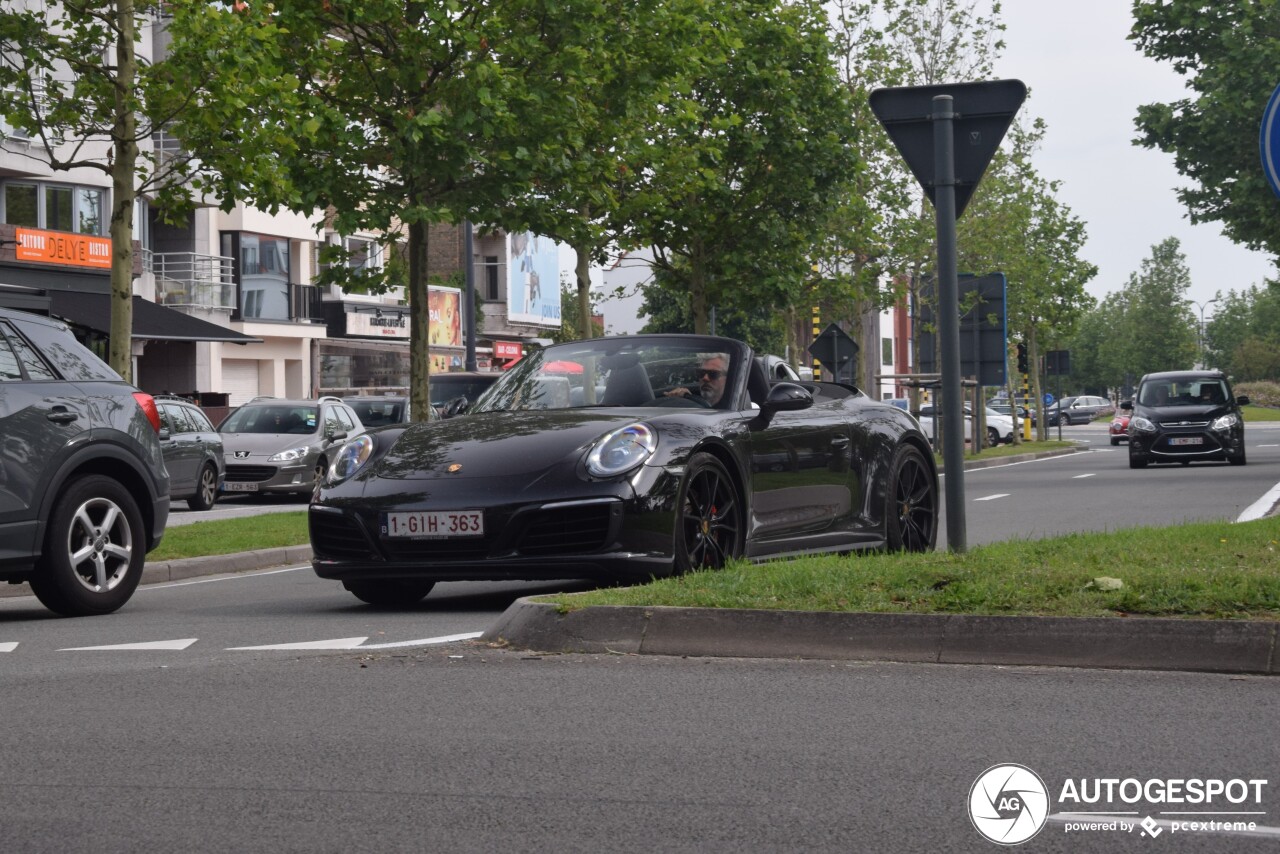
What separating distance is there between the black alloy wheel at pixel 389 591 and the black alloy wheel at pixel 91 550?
4.26 feet

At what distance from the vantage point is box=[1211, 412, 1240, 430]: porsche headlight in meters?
32.3

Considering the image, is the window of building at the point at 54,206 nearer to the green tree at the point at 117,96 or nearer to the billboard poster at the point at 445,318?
the green tree at the point at 117,96

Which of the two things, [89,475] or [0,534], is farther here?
[89,475]

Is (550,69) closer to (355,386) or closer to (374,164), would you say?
(374,164)

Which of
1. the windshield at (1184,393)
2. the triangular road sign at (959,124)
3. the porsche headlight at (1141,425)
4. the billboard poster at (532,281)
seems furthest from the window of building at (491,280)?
the triangular road sign at (959,124)

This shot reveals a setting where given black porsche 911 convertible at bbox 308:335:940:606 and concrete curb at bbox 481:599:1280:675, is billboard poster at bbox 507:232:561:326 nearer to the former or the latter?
black porsche 911 convertible at bbox 308:335:940:606

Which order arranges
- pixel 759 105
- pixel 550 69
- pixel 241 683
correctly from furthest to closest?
pixel 759 105 < pixel 550 69 < pixel 241 683

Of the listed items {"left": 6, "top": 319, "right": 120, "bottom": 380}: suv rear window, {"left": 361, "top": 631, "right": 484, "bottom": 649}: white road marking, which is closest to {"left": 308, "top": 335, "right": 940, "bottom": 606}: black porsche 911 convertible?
{"left": 361, "top": 631, "right": 484, "bottom": 649}: white road marking

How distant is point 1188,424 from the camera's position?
3241 centimetres

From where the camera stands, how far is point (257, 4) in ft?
55.6

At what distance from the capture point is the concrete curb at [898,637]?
277 inches

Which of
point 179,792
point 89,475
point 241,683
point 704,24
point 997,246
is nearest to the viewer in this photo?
point 179,792

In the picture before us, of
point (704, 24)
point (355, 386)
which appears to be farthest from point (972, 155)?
point (355, 386)

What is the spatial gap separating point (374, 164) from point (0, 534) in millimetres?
12103
